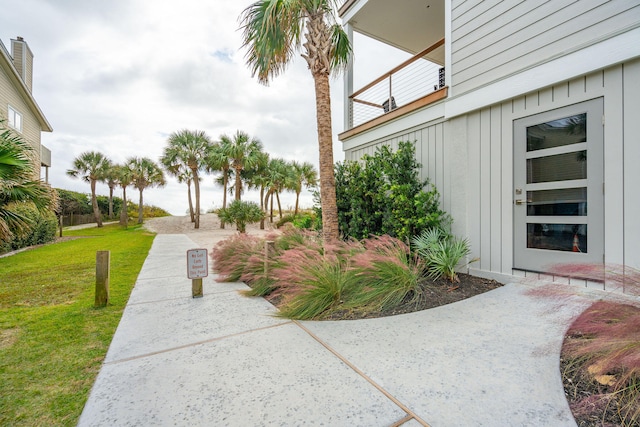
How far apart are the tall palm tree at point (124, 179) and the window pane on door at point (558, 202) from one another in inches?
1123

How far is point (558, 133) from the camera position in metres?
3.79

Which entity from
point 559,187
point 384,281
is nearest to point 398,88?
point 559,187

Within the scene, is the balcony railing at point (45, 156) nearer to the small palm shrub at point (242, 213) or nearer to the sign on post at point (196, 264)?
the small palm shrub at point (242, 213)

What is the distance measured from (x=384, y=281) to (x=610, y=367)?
84.6 inches

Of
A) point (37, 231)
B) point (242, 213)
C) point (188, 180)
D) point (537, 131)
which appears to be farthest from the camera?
point (188, 180)

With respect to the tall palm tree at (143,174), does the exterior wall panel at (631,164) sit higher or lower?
lower

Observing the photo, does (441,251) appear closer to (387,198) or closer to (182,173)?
(387,198)

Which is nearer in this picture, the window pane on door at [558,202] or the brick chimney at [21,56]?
the window pane on door at [558,202]

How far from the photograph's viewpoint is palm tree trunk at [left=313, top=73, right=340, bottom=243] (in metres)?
5.02

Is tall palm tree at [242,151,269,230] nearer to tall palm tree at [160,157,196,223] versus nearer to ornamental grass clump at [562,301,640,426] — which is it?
tall palm tree at [160,157,196,223]

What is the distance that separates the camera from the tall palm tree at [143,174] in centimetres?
2492

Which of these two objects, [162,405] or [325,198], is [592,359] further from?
[325,198]

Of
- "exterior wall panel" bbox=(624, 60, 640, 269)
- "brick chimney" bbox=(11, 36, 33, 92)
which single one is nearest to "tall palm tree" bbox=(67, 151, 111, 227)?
"brick chimney" bbox=(11, 36, 33, 92)

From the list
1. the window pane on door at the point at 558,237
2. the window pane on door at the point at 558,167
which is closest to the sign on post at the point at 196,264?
the window pane on door at the point at 558,237
